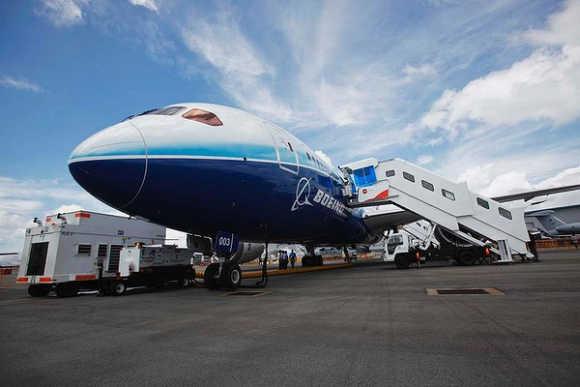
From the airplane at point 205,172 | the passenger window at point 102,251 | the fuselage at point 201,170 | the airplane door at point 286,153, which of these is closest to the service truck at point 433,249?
the airplane at point 205,172

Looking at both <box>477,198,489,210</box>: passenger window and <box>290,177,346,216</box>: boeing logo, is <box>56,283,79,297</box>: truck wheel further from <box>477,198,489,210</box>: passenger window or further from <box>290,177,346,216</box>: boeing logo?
<box>477,198,489,210</box>: passenger window

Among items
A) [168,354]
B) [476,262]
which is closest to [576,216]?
[476,262]

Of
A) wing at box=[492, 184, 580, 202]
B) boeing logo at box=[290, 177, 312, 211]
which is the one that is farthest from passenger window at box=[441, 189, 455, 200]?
boeing logo at box=[290, 177, 312, 211]

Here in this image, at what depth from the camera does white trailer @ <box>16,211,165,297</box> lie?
1022cm

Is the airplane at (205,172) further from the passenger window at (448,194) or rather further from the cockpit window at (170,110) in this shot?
the passenger window at (448,194)

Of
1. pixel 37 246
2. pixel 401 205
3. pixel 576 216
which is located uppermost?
pixel 576 216

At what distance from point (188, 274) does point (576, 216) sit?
70134 millimetres

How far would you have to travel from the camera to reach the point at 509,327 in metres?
3.28

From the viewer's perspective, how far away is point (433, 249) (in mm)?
15375

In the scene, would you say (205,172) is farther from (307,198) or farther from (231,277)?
(307,198)

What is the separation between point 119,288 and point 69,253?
7.38ft

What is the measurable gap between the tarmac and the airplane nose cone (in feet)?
7.89

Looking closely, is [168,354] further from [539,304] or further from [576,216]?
[576,216]

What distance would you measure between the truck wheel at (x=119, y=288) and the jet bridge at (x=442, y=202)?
979 centimetres
